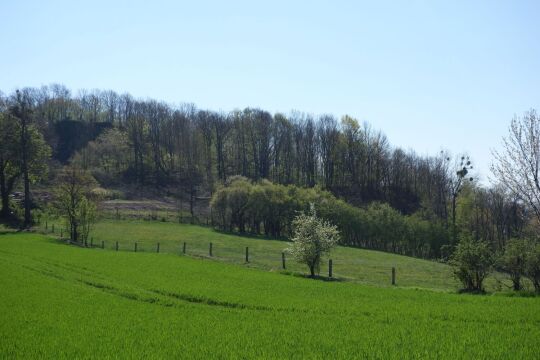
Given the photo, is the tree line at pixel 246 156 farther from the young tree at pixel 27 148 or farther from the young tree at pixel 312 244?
the young tree at pixel 312 244

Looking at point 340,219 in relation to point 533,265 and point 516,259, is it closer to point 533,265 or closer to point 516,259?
point 516,259

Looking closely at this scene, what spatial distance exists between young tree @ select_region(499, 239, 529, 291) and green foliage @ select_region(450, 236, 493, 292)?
0.89m

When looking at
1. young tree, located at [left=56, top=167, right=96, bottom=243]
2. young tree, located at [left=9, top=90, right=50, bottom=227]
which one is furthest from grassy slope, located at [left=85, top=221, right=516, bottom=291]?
young tree, located at [left=9, top=90, right=50, bottom=227]

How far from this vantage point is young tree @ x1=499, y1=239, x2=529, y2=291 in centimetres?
2595

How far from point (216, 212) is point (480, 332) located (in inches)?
2549

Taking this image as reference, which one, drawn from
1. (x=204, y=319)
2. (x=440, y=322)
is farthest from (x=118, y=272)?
(x=440, y=322)

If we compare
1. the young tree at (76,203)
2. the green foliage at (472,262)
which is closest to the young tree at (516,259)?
the green foliage at (472,262)

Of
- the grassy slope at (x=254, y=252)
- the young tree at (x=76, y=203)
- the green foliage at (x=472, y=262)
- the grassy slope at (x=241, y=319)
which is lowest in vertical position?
the grassy slope at (x=254, y=252)

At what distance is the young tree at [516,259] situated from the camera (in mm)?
25953

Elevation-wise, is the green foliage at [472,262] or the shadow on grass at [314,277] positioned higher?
the green foliage at [472,262]

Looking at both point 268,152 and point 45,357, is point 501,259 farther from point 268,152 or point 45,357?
point 268,152

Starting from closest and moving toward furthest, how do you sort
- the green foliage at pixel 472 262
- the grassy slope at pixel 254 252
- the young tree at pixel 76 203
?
the green foliage at pixel 472 262
the grassy slope at pixel 254 252
the young tree at pixel 76 203

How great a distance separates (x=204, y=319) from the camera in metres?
16.5

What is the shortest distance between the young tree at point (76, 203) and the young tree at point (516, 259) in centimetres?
4187
